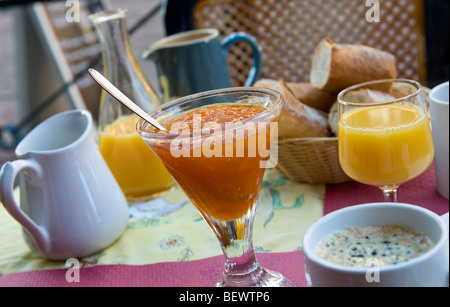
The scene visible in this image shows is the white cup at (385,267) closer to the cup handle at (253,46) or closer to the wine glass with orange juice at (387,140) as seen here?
the wine glass with orange juice at (387,140)

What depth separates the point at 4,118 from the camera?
3.67 meters

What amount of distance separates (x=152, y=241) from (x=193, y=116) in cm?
24

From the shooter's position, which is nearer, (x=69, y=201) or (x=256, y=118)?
(x=256, y=118)

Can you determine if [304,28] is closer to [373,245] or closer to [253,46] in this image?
[253,46]

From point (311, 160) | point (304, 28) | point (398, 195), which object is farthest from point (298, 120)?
point (304, 28)

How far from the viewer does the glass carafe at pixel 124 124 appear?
2.82ft

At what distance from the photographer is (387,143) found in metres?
0.64

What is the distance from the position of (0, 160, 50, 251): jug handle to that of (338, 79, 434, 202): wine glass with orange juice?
39 centimetres

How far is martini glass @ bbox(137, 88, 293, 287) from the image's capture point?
52cm

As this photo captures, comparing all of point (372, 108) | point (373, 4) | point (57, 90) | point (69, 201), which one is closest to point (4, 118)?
point (57, 90)

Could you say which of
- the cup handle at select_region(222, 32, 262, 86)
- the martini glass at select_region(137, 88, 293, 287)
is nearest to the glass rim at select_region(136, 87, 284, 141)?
the martini glass at select_region(137, 88, 293, 287)

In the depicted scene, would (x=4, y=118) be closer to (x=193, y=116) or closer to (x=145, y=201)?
(x=145, y=201)
